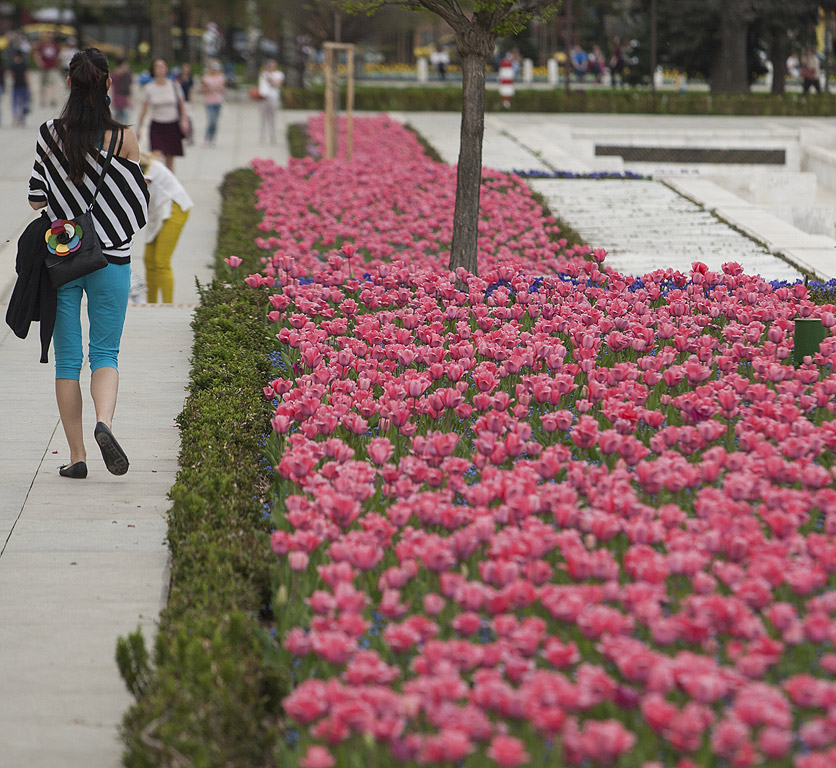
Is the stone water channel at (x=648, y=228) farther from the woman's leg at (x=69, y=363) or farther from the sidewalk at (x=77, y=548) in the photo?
the woman's leg at (x=69, y=363)

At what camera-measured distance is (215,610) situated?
388 cm

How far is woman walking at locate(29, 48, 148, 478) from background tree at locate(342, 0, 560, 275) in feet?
12.7

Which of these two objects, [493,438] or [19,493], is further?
[19,493]

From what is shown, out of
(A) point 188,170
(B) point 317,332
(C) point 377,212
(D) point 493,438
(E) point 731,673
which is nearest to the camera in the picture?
(E) point 731,673

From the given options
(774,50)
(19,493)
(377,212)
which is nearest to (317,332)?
(19,493)

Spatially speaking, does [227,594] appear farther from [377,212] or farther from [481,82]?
[377,212]

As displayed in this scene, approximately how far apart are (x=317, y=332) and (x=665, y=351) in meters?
1.65

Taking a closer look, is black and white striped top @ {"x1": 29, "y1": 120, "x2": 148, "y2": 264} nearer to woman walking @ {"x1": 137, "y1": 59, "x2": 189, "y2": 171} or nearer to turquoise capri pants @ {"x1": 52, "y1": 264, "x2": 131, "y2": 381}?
turquoise capri pants @ {"x1": 52, "y1": 264, "x2": 131, "y2": 381}

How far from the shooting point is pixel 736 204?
609 inches

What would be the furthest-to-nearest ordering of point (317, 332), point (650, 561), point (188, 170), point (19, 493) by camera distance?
1. point (188, 170)
2. point (317, 332)
3. point (19, 493)
4. point (650, 561)

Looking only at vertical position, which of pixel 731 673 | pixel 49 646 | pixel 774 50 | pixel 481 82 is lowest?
pixel 49 646

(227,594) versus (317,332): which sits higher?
(317,332)

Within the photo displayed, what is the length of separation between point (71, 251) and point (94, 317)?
0.37 meters

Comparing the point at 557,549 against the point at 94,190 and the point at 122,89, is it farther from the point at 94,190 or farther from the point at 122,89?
the point at 122,89
